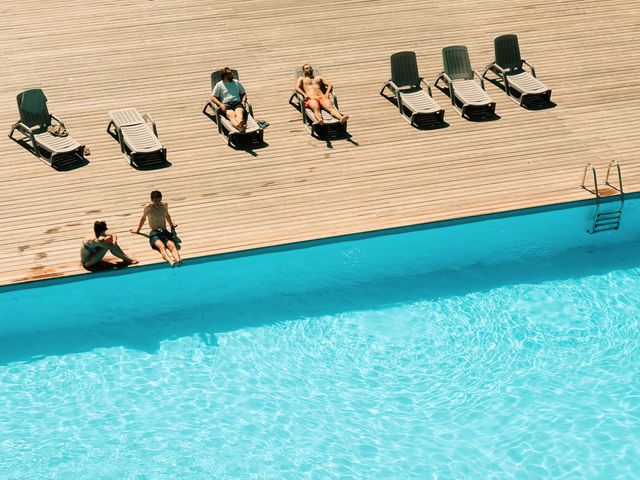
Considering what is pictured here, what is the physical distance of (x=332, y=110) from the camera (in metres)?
15.4

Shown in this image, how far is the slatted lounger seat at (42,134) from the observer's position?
1457 centimetres

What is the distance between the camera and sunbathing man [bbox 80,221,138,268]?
12117 mm

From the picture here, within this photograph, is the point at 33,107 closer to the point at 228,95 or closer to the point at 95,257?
the point at 228,95

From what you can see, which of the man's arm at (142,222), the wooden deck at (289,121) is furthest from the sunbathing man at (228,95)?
the man's arm at (142,222)

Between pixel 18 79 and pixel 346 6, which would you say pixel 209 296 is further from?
pixel 346 6

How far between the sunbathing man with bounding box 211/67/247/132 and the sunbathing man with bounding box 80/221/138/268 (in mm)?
3642

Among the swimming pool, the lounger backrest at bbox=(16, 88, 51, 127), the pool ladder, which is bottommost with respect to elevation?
the swimming pool

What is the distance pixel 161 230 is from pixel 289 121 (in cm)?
385

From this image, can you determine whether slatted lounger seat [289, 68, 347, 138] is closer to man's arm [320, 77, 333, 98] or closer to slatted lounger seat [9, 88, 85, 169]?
man's arm [320, 77, 333, 98]

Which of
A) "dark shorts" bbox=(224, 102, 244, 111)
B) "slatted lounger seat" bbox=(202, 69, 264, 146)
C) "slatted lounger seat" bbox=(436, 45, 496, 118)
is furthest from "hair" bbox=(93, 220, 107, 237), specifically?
"slatted lounger seat" bbox=(436, 45, 496, 118)

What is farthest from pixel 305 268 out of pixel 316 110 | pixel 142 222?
pixel 316 110

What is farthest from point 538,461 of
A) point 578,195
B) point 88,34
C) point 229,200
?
point 88,34

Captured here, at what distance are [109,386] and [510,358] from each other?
487 cm

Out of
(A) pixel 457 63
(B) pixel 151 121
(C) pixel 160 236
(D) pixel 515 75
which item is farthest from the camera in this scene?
(D) pixel 515 75
